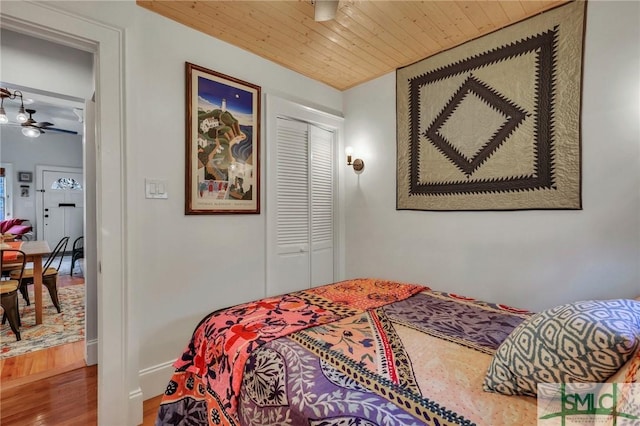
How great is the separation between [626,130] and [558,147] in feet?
1.01

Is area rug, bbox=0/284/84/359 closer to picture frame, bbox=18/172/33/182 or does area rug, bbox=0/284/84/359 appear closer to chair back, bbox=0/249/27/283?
chair back, bbox=0/249/27/283

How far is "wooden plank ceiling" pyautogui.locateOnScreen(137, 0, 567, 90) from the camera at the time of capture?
189 centimetres

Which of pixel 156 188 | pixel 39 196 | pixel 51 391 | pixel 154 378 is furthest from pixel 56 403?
pixel 39 196

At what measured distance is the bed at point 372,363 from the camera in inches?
31.7

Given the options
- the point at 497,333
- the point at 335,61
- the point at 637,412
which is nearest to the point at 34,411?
the point at 497,333

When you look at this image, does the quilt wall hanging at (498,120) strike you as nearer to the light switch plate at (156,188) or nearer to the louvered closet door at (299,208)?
the louvered closet door at (299,208)

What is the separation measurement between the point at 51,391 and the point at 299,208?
7.46ft

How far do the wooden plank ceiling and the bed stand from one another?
6.15ft

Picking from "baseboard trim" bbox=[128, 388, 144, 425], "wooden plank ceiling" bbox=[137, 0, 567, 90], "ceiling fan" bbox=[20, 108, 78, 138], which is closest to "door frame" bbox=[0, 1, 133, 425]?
"baseboard trim" bbox=[128, 388, 144, 425]

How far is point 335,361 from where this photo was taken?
106 centimetres

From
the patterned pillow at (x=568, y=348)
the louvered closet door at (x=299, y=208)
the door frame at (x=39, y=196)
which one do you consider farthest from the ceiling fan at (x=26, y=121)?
the patterned pillow at (x=568, y=348)

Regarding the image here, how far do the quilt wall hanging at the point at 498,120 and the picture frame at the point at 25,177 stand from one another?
7877mm

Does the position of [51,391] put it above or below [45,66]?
below

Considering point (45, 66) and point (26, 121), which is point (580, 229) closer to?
point (45, 66)
